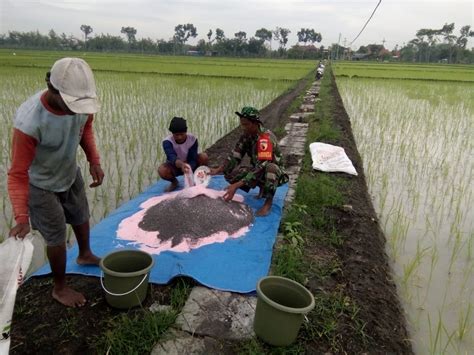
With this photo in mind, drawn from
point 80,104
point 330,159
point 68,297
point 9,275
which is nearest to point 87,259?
point 68,297

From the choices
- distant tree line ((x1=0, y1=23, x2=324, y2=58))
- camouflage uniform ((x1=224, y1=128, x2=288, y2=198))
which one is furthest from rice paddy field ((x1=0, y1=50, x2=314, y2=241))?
distant tree line ((x1=0, y1=23, x2=324, y2=58))

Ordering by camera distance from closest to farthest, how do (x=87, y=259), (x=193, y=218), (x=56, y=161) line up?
1. (x=56, y=161)
2. (x=87, y=259)
3. (x=193, y=218)

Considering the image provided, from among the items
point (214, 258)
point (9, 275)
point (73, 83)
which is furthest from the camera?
point (214, 258)

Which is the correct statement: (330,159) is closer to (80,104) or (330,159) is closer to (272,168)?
(272,168)

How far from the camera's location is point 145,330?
73.3 inches

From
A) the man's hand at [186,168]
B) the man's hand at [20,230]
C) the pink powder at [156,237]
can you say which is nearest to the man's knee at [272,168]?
the pink powder at [156,237]

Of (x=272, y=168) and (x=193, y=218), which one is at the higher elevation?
(x=272, y=168)

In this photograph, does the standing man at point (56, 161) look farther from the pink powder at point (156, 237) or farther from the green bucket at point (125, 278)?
the pink powder at point (156, 237)

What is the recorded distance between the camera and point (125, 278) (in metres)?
1.93

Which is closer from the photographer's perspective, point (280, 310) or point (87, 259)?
point (280, 310)

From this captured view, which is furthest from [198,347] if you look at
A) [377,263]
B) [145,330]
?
[377,263]

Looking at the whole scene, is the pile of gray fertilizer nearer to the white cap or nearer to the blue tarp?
the blue tarp

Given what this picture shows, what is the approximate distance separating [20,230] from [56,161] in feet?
1.39

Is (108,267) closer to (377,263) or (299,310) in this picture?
(299,310)
